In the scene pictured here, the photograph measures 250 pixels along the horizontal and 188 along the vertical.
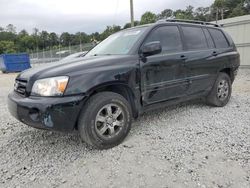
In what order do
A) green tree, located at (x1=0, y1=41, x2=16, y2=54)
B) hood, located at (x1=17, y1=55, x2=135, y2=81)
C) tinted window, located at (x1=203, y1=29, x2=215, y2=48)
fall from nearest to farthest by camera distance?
hood, located at (x1=17, y1=55, x2=135, y2=81)
tinted window, located at (x1=203, y1=29, x2=215, y2=48)
green tree, located at (x1=0, y1=41, x2=16, y2=54)

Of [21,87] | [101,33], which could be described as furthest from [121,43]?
[101,33]

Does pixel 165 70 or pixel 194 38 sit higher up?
pixel 194 38

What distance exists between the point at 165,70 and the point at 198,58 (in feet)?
3.19

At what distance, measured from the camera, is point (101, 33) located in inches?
2192

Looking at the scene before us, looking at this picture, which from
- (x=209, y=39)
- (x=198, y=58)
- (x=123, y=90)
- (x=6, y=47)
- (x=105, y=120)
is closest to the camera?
(x=105, y=120)

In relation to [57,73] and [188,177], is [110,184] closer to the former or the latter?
[188,177]

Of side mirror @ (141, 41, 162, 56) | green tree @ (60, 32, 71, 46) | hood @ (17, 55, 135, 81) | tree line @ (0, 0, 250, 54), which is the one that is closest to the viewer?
hood @ (17, 55, 135, 81)

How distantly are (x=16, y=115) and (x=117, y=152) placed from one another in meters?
1.41

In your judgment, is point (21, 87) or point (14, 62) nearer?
point (21, 87)

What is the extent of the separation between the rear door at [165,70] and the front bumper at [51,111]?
1149 mm

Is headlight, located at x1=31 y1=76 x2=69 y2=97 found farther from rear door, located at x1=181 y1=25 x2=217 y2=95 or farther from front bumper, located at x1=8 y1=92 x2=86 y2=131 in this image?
rear door, located at x1=181 y1=25 x2=217 y2=95

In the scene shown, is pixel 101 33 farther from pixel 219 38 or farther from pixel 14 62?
pixel 219 38

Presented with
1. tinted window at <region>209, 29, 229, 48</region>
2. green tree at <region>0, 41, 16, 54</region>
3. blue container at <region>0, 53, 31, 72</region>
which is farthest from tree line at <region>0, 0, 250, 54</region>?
tinted window at <region>209, 29, 229, 48</region>

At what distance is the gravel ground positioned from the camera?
2.73 m
